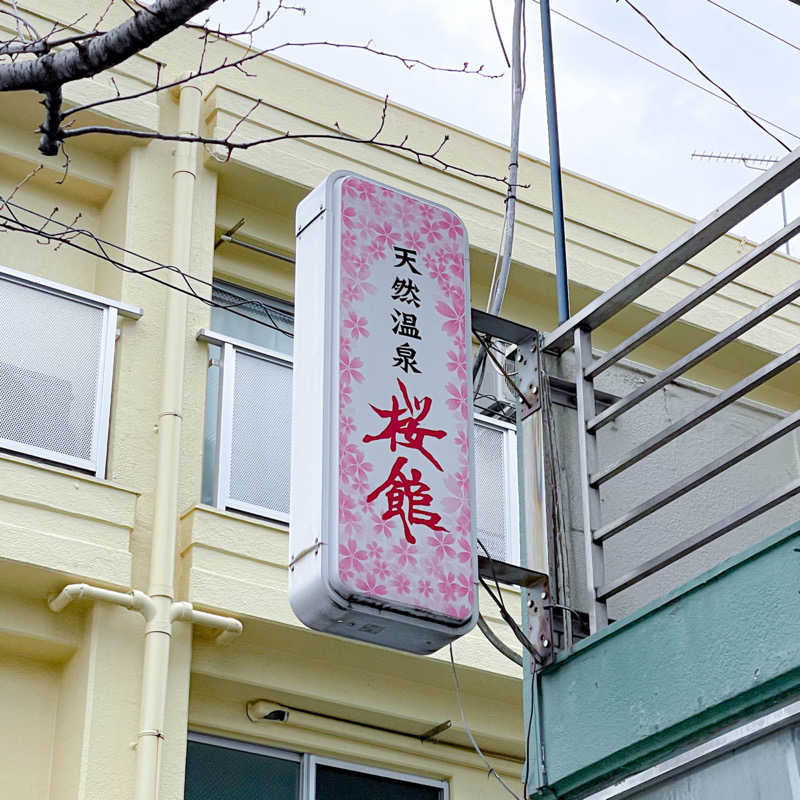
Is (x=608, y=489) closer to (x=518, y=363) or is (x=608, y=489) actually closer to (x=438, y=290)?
(x=518, y=363)

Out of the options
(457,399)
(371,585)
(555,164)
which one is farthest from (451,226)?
(371,585)

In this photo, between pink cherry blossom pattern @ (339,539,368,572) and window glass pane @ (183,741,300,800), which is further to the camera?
window glass pane @ (183,741,300,800)

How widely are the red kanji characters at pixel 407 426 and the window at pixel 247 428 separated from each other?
3.47 meters

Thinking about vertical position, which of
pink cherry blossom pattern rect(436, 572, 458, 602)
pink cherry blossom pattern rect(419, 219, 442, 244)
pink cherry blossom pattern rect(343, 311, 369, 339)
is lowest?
pink cherry blossom pattern rect(436, 572, 458, 602)

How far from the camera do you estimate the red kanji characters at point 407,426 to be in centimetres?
516

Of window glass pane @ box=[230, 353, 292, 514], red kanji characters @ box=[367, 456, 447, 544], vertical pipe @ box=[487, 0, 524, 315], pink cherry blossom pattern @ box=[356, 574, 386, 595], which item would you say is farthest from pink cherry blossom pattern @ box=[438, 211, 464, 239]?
window glass pane @ box=[230, 353, 292, 514]

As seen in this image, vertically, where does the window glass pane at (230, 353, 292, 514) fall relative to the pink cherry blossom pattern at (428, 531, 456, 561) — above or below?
above

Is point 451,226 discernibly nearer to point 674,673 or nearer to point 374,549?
point 374,549

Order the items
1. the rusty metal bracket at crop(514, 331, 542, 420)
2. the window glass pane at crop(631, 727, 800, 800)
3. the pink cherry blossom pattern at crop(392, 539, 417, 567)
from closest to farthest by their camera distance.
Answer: the window glass pane at crop(631, 727, 800, 800)
the pink cherry blossom pattern at crop(392, 539, 417, 567)
the rusty metal bracket at crop(514, 331, 542, 420)

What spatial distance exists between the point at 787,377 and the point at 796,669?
7.97m

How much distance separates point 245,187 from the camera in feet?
32.7

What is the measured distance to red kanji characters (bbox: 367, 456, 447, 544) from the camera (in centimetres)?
502

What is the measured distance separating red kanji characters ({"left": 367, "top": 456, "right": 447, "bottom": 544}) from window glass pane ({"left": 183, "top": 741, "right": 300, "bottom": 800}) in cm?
368

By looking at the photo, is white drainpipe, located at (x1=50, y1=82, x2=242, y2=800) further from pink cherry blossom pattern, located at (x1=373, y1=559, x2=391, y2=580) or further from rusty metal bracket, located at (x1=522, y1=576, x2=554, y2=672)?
pink cherry blossom pattern, located at (x1=373, y1=559, x2=391, y2=580)
